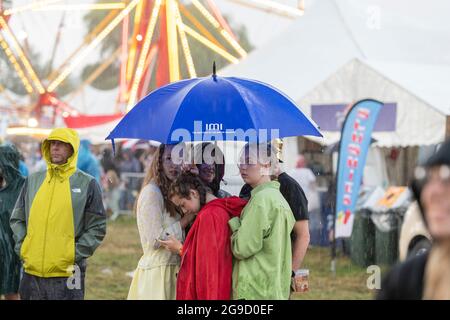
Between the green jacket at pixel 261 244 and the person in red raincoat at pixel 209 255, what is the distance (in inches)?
2.1

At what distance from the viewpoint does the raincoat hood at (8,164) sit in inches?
265

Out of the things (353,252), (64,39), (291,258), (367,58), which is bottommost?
(353,252)

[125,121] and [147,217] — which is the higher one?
[125,121]

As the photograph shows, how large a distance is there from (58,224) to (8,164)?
1.42 meters

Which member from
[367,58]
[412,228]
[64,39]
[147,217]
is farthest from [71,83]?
[147,217]

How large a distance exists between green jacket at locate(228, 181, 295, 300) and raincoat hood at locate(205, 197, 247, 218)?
0.06m

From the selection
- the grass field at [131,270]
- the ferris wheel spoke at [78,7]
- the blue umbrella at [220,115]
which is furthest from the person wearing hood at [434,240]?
the ferris wheel spoke at [78,7]

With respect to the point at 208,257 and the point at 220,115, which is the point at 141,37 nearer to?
the point at 220,115

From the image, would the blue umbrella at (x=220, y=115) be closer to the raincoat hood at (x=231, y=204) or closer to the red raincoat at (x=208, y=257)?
the raincoat hood at (x=231, y=204)

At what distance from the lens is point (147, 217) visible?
5.03m

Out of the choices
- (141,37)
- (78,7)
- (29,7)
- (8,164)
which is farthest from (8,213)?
(29,7)

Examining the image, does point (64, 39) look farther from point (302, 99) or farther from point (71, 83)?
point (71, 83)
